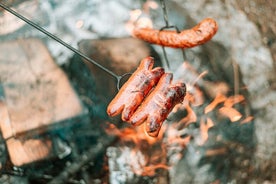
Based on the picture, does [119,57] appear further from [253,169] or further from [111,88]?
[253,169]

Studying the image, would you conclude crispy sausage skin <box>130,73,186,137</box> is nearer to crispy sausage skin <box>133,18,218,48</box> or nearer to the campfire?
crispy sausage skin <box>133,18,218,48</box>

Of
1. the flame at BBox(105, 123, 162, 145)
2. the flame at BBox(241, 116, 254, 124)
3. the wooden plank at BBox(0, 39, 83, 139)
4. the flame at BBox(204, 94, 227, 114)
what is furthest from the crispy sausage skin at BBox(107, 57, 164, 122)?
the flame at BBox(241, 116, 254, 124)

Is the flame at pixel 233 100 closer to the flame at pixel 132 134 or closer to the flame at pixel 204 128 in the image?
the flame at pixel 204 128

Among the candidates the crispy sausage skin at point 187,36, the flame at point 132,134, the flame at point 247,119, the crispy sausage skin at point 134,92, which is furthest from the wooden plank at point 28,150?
the flame at point 247,119

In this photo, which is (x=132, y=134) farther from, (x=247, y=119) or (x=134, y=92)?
(x=247, y=119)

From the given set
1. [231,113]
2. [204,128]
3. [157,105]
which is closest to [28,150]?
[157,105]

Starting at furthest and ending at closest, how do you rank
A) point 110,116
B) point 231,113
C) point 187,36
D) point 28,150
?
point 231,113 < point 110,116 < point 28,150 < point 187,36

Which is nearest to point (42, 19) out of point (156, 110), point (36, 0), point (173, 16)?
point (36, 0)
